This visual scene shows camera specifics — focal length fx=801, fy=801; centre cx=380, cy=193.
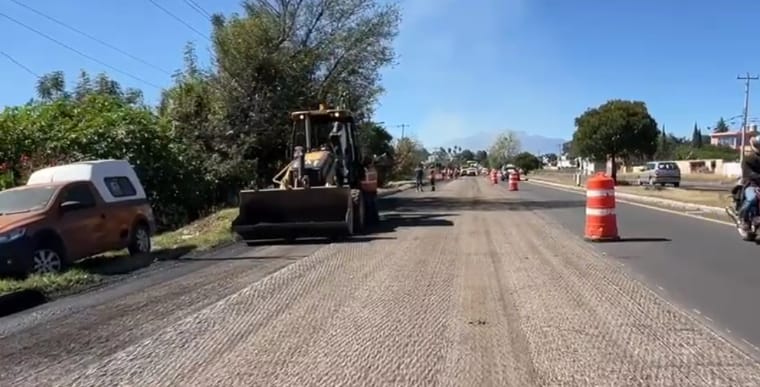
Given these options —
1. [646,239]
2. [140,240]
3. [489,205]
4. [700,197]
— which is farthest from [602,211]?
[700,197]

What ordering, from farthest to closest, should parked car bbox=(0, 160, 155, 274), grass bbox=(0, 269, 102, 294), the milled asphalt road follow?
parked car bbox=(0, 160, 155, 274)
grass bbox=(0, 269, 102, 294)
the milled asphalt road

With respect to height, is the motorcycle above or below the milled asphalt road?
above

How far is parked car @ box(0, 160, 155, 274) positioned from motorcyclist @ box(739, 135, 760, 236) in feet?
38.1

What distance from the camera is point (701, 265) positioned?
1184 centimetres

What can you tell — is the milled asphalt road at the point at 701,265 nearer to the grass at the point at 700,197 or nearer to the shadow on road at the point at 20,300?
the grass at the point at 700,197

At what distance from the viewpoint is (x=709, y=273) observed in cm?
1104

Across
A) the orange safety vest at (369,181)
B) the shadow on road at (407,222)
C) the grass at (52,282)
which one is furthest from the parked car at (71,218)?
the orange safety vest at (369,181)

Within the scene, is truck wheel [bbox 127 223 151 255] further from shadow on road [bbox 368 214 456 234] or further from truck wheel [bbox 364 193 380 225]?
truck wheel [bbox 364 193 380 225]

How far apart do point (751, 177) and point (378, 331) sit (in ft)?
31.1

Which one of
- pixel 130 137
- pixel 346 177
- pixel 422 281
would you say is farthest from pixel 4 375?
pixel 130 137

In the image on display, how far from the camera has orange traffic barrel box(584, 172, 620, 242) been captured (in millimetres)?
15344

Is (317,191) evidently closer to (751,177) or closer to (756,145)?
(751,177)

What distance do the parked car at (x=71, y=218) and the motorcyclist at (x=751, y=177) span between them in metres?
11.6

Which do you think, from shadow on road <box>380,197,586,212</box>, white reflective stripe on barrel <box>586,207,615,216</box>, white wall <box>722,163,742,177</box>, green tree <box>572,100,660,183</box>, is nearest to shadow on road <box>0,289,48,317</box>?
white reflective stripe on barrel <box>586,207,615,216</box>
